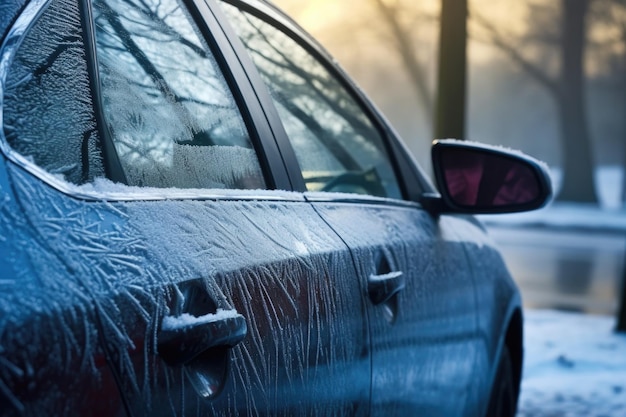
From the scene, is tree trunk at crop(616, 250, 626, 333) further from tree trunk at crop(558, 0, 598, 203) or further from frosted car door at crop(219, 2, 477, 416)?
tree trunk at crop(558, 0, 598, 203)

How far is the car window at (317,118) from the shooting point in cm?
233

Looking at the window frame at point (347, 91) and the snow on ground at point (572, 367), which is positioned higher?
the window frame at point (347, 91)

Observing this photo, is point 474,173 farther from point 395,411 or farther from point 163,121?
point 163,121

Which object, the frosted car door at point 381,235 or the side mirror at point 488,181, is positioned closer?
the frosted car door at point 381,235

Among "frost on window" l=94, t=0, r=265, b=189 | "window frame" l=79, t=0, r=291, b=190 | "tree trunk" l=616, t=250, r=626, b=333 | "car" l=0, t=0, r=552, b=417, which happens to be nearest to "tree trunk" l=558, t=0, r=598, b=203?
"tree trunk" l=616, t=250, r=626, b=333

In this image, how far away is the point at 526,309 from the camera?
9672 mm

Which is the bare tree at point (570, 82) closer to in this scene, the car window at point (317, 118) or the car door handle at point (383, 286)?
the car window at point (317, 118)

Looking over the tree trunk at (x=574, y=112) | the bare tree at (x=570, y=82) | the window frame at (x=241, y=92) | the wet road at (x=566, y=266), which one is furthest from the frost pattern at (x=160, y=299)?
the tree trunk at (x=574, y=112)

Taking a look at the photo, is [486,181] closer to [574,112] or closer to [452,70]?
[452,70]

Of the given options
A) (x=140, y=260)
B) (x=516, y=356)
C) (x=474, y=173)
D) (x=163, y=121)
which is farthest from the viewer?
(x=516, y=356)

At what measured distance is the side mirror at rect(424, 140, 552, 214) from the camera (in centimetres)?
292

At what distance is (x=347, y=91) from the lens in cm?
286

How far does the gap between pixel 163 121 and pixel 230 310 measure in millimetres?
426

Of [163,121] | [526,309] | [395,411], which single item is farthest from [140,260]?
[526,309]
